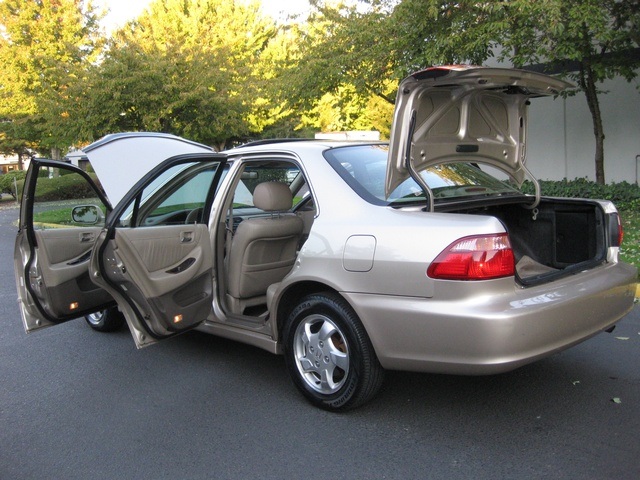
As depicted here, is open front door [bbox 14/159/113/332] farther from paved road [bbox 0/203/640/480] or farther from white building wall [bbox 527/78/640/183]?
white building wall [bbox 527/78/640/183]

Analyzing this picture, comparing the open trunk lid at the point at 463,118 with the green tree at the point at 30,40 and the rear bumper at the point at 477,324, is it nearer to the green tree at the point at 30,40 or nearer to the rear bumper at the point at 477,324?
the rear bumper at the point at 477,324

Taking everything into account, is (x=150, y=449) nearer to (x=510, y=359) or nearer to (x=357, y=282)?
(x=357, y=282)

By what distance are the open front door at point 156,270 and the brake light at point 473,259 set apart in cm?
169

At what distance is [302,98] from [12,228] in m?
8.85

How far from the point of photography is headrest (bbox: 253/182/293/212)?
4.23m

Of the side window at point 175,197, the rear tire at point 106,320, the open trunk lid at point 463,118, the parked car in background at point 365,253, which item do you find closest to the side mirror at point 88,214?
the parked car in background at point 365,253

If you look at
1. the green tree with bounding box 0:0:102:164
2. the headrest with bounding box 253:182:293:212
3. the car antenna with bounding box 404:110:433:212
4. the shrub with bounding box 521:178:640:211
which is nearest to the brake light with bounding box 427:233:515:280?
the car antenna with bounding box 404:110:433:212

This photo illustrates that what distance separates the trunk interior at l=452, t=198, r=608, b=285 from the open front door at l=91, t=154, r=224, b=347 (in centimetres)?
187

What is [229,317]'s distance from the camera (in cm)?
435

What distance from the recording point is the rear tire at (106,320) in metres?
5.49

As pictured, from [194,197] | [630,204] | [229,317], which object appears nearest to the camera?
[229,317]

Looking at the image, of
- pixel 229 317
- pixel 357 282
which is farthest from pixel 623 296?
pixel 229 317

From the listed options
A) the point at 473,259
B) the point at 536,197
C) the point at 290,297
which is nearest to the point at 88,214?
the point at 290,297

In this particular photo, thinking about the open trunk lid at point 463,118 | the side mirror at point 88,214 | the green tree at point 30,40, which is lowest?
the side mirror at point 88,214
